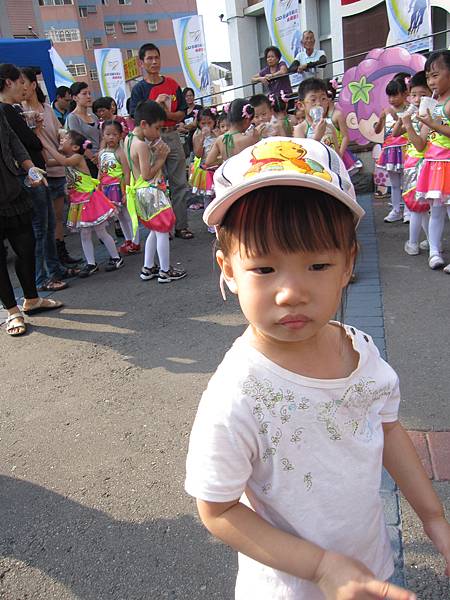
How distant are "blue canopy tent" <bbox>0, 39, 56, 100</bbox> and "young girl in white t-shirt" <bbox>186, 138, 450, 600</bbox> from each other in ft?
26.7

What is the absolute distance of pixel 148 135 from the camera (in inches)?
202

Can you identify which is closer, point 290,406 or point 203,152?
point 290,406

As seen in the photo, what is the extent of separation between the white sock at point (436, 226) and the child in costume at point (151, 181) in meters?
2.43

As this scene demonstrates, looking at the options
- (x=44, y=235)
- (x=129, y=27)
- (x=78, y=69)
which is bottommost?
(x=44, y=235)

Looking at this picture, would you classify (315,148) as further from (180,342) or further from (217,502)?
(180,342)

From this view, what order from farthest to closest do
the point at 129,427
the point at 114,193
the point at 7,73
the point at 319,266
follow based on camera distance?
the point at 114,193
the point at 7,73
the point at 129,427
the point at 319,266

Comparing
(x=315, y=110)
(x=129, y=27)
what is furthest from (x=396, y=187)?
(x=129, y=27)

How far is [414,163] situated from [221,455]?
449cm

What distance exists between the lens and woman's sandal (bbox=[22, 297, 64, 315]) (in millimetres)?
4716

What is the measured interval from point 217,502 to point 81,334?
350cm

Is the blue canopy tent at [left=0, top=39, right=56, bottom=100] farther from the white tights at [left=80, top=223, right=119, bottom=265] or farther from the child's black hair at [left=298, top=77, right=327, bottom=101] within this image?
the child's black hair at [left=298, top=77, right=327, bottom=101]

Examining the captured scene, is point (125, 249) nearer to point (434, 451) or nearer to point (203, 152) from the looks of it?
point (203, 152)

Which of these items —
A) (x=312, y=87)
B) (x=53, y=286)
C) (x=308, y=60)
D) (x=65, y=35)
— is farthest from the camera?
(x=65, y=35)

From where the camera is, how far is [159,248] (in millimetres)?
5211
